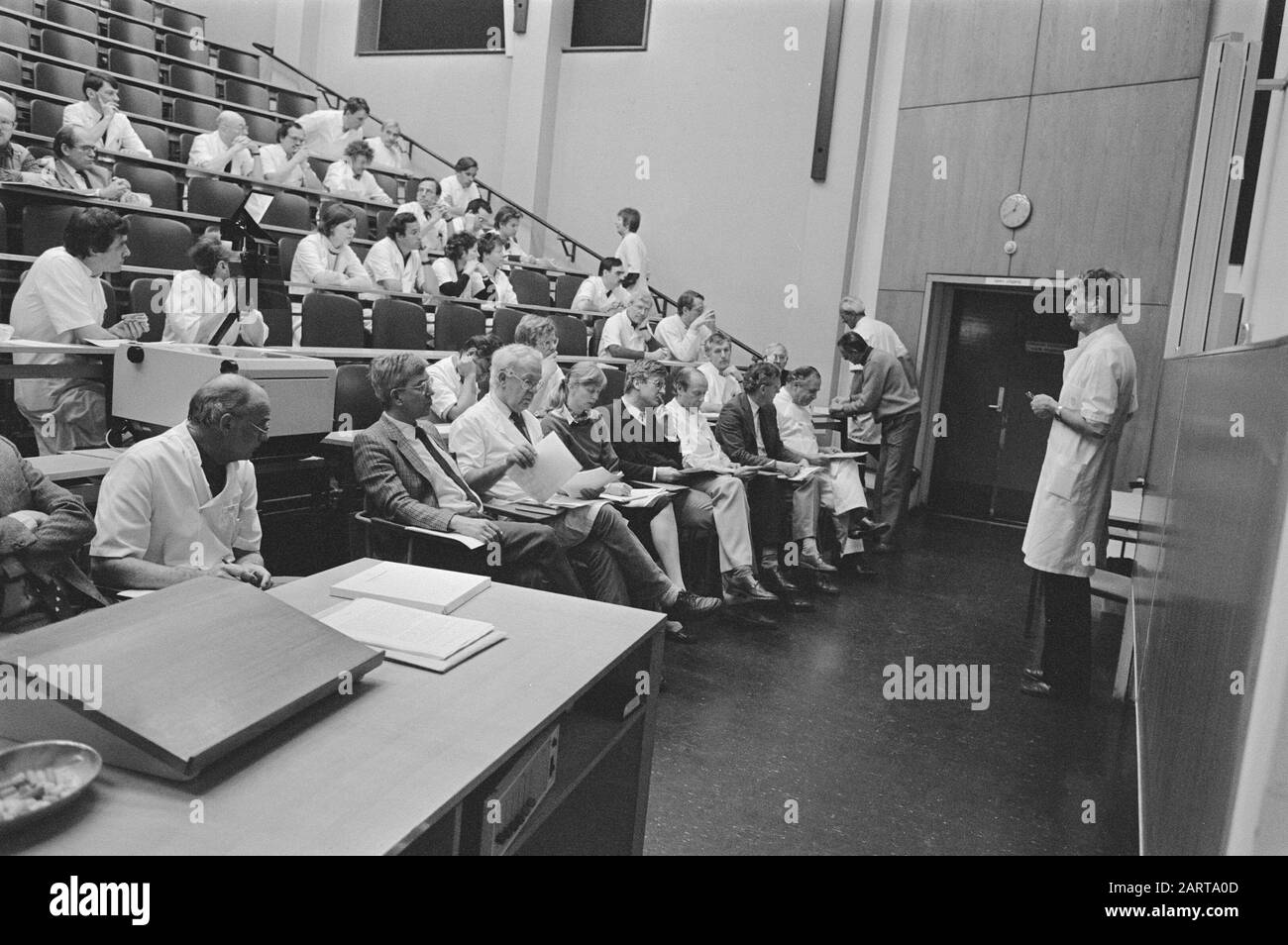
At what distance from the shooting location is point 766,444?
496 cm

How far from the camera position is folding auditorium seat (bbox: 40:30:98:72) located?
6914 millimetres

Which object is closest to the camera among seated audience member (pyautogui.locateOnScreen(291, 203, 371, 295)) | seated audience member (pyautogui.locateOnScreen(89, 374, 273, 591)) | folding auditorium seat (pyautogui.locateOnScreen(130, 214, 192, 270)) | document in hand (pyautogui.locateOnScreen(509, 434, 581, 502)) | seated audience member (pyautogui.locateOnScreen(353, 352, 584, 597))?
seated audience member (pyautogui.locateOnScreen(89, 374, 273, 591))

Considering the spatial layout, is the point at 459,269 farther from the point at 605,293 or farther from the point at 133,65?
the point at 133,65

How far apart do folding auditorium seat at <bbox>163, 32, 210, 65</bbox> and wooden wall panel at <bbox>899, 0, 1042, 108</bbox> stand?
5864mm

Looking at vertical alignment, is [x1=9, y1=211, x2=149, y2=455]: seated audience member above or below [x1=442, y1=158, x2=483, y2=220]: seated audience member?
below

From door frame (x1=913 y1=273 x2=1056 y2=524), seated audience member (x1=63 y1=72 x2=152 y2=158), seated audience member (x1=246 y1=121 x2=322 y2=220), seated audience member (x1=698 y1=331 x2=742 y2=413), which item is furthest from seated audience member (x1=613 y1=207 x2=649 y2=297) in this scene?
seated audience member (x1=63 y1=72 x2=152 y2=158)

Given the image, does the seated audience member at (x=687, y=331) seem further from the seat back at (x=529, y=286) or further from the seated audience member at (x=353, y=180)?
the seated audience member at (x=353, y=180)

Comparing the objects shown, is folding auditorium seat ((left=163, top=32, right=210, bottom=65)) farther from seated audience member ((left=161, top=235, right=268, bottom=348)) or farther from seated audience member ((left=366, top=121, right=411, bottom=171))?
seated audience member ((left=161, top=235, right=268, bottom=348))

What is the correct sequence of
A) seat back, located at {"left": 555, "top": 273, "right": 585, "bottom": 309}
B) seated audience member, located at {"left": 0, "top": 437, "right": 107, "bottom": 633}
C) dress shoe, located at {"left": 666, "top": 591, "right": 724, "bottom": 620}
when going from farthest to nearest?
seat back, located at {"left": 555, "top": 273, "right": 585, "bottom": 309}, dress shoe, located at {"left": 666, "top": 591, "right": 724, "bottom": 620}, seated audience member, located at {"left": 0, "top": 437, "right": 107, "bottom": 633}

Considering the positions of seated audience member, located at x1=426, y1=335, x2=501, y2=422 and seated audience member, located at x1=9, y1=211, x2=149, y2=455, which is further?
seated audience member, located at x1=426, y1=335, x2=501, y2=422

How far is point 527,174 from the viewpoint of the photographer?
8859 mm

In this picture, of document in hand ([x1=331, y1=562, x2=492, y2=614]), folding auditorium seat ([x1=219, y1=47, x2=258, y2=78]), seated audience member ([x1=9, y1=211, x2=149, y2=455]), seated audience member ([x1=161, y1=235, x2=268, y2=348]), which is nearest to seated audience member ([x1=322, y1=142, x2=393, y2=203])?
folding auditorium seat ([x1=219, y1=47, x2=258, y2=78])

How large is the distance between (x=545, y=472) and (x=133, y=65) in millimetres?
6030

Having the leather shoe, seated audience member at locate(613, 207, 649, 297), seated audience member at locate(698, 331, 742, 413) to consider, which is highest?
seated audience member at locate(613, 207, 649, 297)
